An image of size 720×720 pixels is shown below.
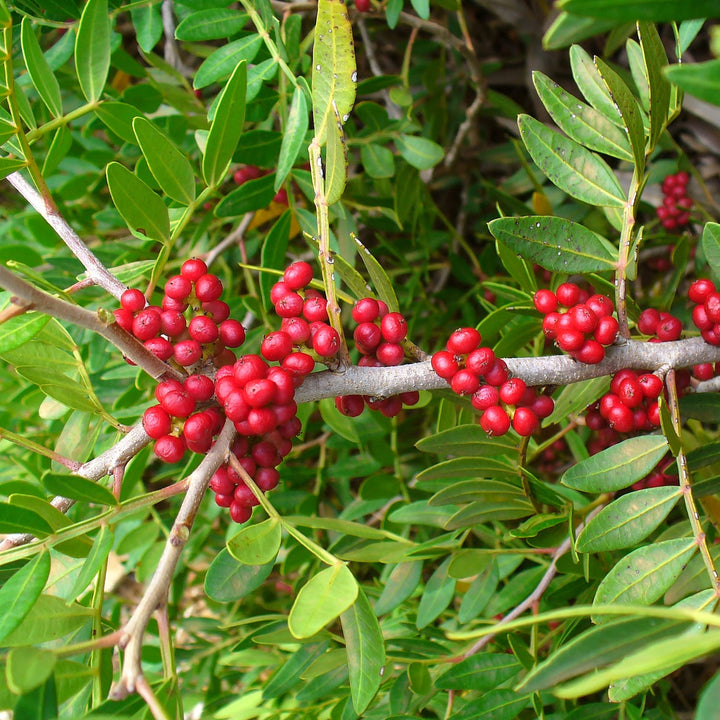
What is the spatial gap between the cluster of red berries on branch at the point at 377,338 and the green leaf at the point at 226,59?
0.66m

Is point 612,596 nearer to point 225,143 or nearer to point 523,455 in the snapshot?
point 523,455

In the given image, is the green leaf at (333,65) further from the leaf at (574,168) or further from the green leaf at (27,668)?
the green leaf at (27,668)

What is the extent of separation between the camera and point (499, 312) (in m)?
1.38

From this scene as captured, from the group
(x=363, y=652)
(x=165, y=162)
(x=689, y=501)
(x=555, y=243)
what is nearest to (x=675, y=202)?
(x=555, y=243)

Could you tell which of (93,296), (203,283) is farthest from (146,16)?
(203,283)

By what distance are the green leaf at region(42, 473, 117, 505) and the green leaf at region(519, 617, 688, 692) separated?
0.68m

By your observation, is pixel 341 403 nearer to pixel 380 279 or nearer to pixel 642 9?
pixel 380 279

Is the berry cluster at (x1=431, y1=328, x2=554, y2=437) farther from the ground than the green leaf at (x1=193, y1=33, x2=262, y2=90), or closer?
closer

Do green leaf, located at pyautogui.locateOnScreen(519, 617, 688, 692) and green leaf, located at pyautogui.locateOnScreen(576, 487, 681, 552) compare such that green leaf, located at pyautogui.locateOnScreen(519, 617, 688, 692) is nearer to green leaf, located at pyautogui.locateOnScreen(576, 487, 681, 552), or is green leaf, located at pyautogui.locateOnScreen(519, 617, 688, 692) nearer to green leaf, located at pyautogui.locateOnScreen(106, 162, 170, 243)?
green leaf, located at pyautogui.locateOnScreen(576, 487, 681, 552)

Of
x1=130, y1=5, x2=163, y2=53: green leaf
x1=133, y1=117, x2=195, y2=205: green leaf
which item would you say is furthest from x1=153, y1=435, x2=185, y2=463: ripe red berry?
x1=130, y1=5, x2=163, y2=53: green leaf

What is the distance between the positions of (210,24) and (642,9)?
1206 millimetres

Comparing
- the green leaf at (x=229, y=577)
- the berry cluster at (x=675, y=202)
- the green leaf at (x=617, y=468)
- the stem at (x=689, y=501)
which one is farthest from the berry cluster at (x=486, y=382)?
the berry cluster at (x=675, y=202)

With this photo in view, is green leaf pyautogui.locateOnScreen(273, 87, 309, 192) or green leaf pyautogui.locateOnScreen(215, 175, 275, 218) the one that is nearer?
green leaf pyautogui.locateOnScreen(273, 87, 309, 192)

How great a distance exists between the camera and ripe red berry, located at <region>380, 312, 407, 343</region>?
3.97 ft
